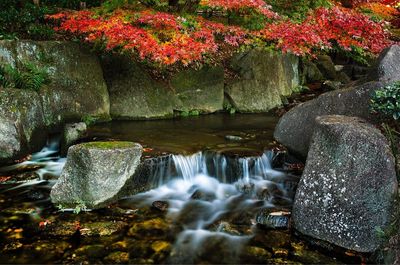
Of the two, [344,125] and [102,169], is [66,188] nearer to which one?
[102,169]

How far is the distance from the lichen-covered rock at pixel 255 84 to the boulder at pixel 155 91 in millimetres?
572

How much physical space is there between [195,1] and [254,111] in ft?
13.2

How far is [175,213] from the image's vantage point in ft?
19.3

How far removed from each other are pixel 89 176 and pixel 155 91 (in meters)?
5.22

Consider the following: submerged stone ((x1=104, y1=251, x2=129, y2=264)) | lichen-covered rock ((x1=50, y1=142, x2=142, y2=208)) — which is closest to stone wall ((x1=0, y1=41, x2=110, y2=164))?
lichen-covered rock ((x1=50, y1=142, x2=142, y2=208))

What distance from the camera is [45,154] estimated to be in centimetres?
793

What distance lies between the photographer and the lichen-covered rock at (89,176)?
564 centimetres

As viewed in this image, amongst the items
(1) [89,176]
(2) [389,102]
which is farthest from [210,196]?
(2) [389,102]

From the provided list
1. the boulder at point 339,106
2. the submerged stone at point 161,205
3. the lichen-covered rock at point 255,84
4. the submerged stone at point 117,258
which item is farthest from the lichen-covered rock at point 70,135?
the lichen-covered rock at point 255,84

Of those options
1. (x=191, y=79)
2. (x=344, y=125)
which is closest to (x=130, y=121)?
(x=191, y=79)

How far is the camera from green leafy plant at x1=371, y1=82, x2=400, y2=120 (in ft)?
17.1

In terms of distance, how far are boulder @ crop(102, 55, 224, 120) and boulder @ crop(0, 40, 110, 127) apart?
343 millimetres

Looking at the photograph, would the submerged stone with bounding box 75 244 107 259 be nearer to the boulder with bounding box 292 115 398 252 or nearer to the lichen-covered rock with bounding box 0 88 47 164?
the boulder with bounding box 292 115 398 252

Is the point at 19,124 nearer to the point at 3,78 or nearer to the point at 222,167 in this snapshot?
the point at 3,78
